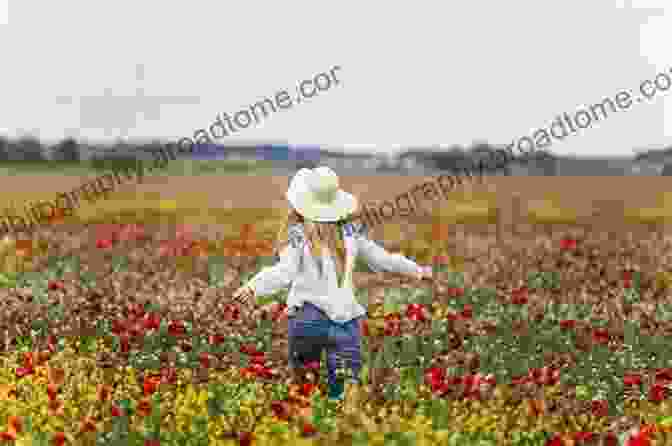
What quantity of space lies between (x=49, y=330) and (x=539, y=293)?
582 cm

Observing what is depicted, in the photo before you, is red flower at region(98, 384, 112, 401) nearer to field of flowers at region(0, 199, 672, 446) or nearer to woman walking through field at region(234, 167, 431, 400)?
field of flowers at region(0, 199, 672, 446)

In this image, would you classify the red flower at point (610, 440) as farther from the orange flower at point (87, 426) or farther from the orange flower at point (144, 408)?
the orange flower at point (87, 426)

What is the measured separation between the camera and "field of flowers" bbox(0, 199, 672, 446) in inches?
216

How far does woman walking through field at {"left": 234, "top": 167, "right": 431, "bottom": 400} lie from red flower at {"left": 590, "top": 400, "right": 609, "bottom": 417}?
1.55 m

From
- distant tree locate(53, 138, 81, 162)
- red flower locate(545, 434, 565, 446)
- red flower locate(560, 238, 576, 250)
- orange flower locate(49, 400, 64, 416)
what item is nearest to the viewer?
red flower locate(545, 434, 565, 446)

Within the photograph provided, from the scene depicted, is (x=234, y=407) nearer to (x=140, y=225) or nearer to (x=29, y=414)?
(x=29, y=414)

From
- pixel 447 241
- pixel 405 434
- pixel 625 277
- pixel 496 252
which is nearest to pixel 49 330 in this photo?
pixel 405 434

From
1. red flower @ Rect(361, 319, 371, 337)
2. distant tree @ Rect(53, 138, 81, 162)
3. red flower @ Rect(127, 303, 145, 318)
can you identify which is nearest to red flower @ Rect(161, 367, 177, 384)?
red flower @ Rect(127, 303, 145, 318)

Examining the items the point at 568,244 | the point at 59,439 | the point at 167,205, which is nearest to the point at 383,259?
the point at 59,439

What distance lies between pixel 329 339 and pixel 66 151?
60.6 meters

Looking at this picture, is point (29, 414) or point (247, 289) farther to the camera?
point (247, 289)

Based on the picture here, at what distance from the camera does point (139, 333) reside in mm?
7602

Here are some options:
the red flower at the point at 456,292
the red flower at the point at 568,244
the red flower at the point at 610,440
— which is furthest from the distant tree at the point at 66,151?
the red flower at the point at 610,440

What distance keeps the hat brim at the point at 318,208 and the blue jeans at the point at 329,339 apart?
24.7 inches
